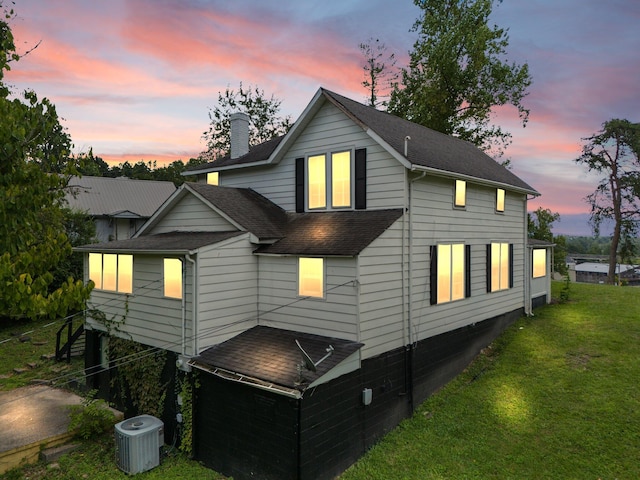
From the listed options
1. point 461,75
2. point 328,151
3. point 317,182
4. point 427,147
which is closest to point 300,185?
point 317,182

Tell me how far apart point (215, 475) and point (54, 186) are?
7922 mm

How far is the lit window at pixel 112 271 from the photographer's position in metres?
13.2

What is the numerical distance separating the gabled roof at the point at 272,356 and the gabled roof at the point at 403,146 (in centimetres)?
566

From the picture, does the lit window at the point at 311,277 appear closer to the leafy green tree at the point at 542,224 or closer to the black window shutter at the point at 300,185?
the black window shutter at the point at 300,185

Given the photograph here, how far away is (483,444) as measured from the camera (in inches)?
419

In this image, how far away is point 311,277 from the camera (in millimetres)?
11141

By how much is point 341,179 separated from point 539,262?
13.6m

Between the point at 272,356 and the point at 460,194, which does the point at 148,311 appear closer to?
the point at 272,356

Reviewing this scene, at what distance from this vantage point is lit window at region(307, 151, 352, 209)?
1318 cm

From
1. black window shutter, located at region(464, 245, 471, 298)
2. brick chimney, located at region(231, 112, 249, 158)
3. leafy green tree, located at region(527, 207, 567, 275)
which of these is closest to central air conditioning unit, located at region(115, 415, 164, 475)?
black window shutter, located at region(464, 245, 471, 298)

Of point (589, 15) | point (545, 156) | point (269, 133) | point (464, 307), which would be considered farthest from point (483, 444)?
point (269, 133)

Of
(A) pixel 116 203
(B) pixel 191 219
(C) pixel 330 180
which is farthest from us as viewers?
(A) pixel 116 203

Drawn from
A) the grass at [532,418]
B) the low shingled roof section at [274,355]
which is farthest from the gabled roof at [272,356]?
the grass at [532,418]

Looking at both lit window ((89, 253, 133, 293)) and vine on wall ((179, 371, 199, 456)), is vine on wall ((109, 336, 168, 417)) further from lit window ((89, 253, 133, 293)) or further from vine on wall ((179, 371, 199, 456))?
lit window ((89, 253, 133, 293))
